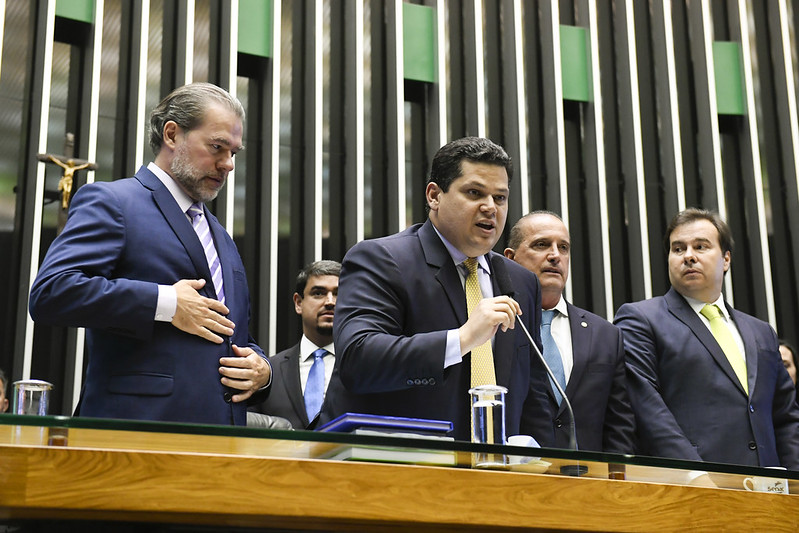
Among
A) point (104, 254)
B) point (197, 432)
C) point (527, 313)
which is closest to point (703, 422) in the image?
point (527, 313)

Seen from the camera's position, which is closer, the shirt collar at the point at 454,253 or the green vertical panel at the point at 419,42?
the shirt collar at the point at 454,253

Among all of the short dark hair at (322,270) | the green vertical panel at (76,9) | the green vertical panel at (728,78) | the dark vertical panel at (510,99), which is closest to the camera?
the short dark hair at (322,270)

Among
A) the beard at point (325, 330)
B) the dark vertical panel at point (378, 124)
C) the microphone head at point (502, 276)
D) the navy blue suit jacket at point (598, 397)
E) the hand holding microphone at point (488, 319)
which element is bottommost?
the navy blue suit jacket at point (598, 397)

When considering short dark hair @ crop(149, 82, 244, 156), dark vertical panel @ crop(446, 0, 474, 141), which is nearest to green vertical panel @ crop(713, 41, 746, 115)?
dark vertical panel @ crop(446, 0, 474, 141)

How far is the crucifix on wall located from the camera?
4746 millimetres

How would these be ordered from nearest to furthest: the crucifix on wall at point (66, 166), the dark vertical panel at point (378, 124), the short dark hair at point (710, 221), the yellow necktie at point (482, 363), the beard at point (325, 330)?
the yellow necktie at point (482, 363)
the short dark hair at point (710, 221)
the beard at point (325, 330)
the crucifix on wall at point (66, 166)
the dark vertical panel at point (378, 124)

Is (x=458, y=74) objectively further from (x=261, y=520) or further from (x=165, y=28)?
(x=261, y=520)

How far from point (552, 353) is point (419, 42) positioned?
3.55 meters

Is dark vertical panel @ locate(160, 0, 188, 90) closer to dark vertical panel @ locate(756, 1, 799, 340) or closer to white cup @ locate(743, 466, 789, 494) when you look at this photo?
dark vertical panel @ locate(756, 1, 799, 340)

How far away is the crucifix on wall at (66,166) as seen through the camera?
475cm

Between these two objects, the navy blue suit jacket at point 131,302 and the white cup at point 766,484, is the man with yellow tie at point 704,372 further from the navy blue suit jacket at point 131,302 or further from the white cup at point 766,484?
the navy blue suit jacket at point 131,302

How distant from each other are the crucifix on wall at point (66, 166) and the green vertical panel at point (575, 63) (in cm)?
307

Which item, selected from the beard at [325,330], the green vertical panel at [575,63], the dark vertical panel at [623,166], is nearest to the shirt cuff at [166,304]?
the beard at [325,330]

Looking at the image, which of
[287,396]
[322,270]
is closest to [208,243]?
[287,396]
